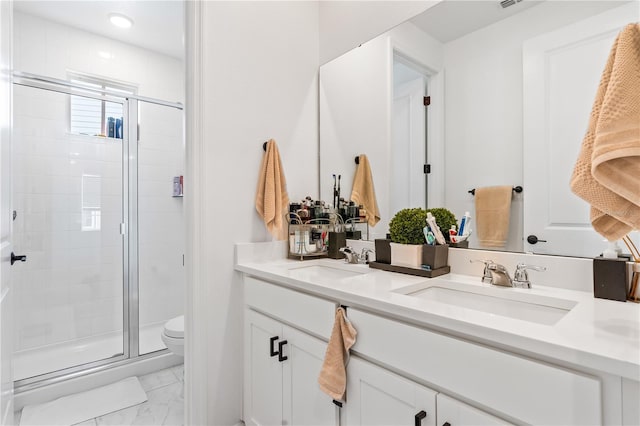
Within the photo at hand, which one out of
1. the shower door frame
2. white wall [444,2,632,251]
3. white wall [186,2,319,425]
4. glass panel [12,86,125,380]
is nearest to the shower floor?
glass panel [12,86,125,380]

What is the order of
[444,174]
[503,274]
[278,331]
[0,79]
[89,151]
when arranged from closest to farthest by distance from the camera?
[503,274] → [0,79] → [278,331] → [444,174] → [89,151]

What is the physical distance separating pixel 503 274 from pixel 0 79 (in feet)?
6.33

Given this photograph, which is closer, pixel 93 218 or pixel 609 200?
pixel 609 200

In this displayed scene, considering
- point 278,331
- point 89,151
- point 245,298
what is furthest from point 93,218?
point 278,331

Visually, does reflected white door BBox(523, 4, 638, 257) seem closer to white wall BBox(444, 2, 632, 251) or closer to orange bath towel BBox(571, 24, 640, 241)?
white wall BBox(444, 2, 632, 251)

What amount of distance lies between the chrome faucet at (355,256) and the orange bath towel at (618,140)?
1035 mm

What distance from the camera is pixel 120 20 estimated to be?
8.12ft

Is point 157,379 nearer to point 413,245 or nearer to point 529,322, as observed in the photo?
point 413,245

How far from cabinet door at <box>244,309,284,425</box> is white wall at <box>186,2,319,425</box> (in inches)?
4.1

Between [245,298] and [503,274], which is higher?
[503,274]

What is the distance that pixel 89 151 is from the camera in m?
2.60

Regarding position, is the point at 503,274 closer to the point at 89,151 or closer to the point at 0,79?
the point at 0,79

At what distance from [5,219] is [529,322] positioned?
1.92 metres

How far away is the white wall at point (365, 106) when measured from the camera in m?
1.55
